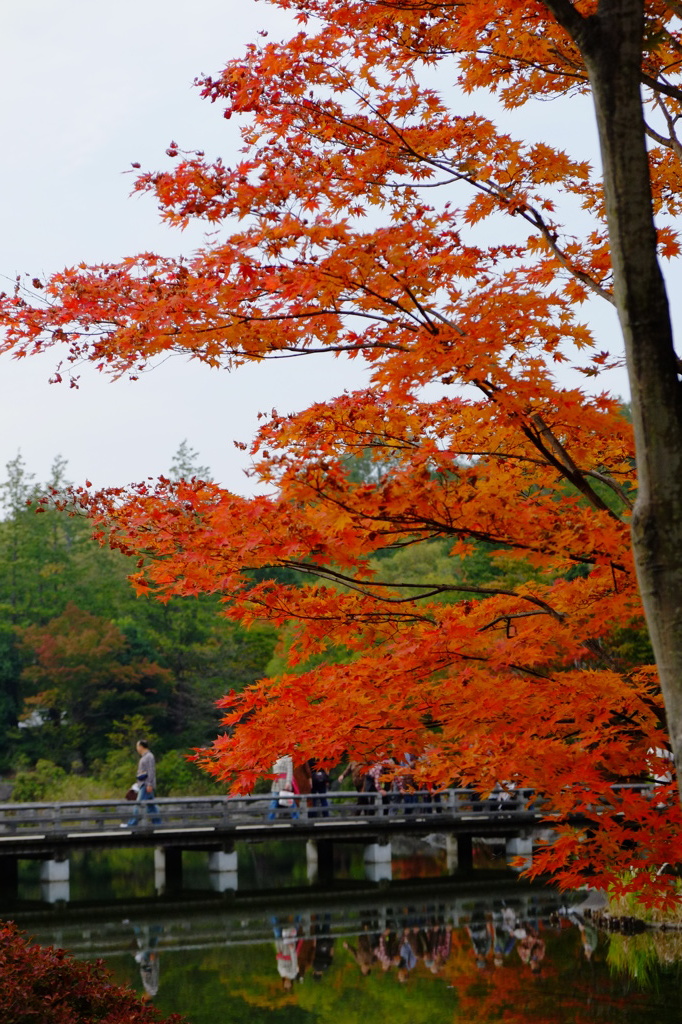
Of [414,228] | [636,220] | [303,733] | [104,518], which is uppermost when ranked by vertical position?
[414,228]

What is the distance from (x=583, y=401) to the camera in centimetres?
555

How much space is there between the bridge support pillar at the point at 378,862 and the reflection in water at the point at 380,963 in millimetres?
2031

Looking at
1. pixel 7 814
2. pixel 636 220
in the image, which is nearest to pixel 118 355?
pixel 636 220

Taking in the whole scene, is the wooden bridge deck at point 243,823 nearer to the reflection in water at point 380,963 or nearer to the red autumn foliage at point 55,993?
the reflection in water at point 380,963

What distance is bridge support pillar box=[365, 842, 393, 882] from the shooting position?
18297 millimetres

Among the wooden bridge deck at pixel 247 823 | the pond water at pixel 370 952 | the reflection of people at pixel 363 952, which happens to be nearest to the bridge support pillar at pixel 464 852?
the wooden bridge deck at pixel 247 823

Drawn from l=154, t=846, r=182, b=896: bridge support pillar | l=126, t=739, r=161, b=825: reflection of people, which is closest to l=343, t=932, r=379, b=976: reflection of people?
l=126, t=739, r=161, b=825: reflection of people

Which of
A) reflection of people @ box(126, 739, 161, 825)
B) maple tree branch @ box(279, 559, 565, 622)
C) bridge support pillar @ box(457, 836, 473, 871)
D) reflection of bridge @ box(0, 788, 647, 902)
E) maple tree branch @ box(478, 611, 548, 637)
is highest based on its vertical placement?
maple tree branch @ box(279, 559, 565, 622)

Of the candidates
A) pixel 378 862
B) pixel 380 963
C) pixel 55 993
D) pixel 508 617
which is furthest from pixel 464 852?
pixel 55 993

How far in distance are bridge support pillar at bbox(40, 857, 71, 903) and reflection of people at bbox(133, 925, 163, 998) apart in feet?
7.56

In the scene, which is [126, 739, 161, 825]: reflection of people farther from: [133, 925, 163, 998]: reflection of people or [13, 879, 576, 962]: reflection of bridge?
[133, 925, 163, 998]: reflection of people

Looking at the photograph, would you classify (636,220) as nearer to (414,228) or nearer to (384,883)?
(414,228)

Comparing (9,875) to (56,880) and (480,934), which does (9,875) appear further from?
(480,934)

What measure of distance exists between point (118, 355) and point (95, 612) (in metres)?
26.4
